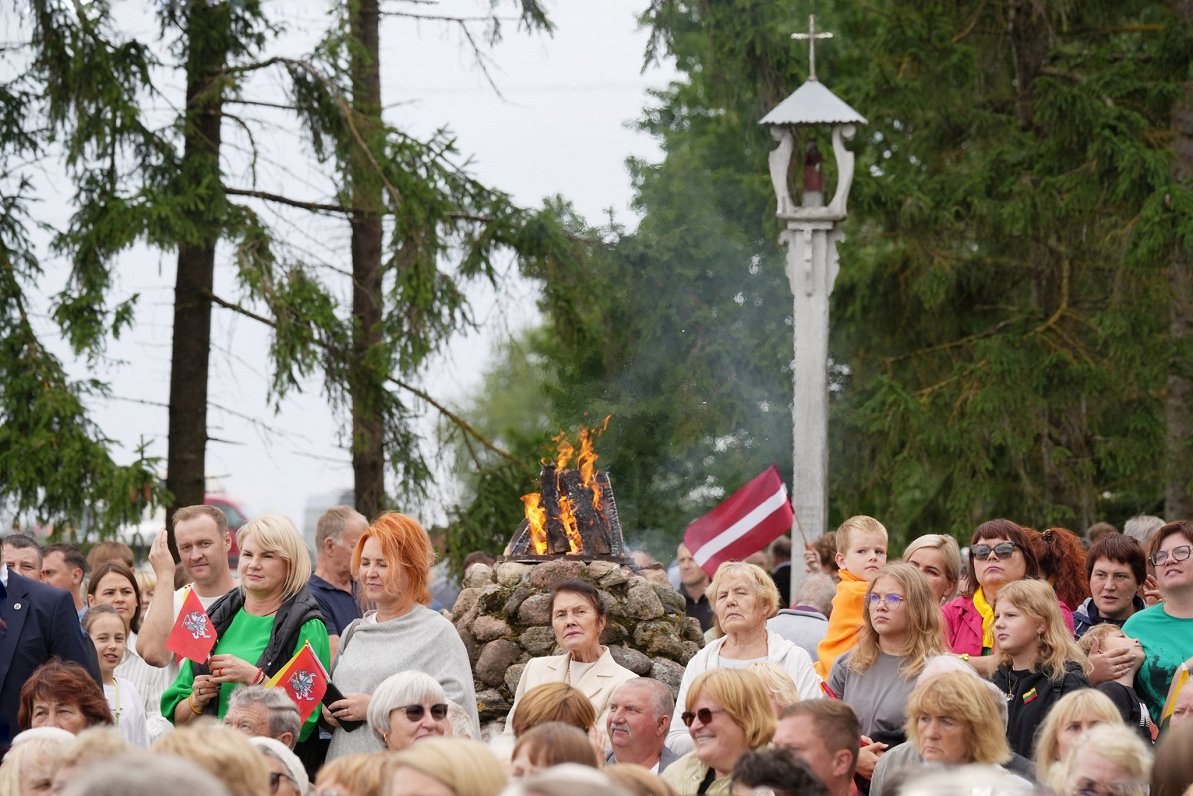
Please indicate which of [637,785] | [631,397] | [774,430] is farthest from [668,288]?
[637,785]

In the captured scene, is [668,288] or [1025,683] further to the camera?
[668,288]

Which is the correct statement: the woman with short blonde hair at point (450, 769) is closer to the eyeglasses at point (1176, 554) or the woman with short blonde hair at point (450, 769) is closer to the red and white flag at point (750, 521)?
the eyeglasses at point (1176, 554)

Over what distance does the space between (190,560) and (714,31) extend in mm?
10323

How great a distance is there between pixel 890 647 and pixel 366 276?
10.2 m

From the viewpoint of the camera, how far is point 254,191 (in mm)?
15242

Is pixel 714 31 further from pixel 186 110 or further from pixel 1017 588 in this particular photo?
pixel 1017 588

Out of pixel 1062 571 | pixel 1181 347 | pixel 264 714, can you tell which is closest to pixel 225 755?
pixel 264 714

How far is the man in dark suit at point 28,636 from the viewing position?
6539mm

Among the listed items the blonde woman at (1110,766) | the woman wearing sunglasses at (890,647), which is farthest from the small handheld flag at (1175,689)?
the blonde woman at (1110,766)

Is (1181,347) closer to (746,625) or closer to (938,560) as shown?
(938,560)

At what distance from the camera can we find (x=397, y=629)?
23.2ft

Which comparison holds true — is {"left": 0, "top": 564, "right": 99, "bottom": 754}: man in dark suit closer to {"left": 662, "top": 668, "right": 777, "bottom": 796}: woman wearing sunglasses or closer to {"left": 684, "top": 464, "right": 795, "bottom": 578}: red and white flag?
{"left": 662, "top": 668, "right": 777, "bottom": 796}: woman wearing sunglasses

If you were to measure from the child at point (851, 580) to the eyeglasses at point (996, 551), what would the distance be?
44 cm

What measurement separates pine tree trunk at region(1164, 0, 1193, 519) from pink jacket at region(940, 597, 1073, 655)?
7669 millimetres
